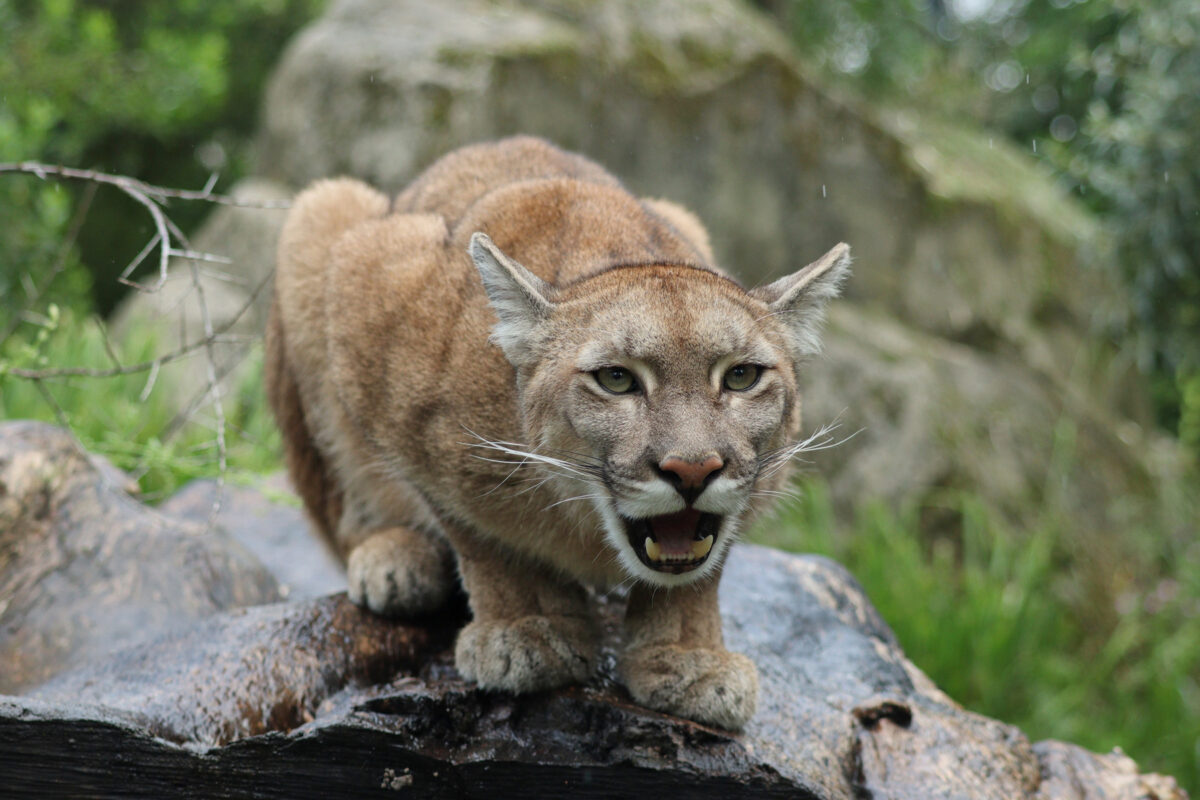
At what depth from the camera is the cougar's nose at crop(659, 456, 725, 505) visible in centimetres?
258

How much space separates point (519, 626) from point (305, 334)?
1511 mm

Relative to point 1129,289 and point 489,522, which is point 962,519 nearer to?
point 1129,289

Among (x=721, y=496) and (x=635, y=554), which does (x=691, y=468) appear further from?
(x=635, y=554)

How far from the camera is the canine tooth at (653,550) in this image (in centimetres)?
277

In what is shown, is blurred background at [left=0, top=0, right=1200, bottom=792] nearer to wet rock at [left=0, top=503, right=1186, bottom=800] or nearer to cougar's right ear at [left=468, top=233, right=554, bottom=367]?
wet rock at [left=0, top=503, right=1186, bottom=800]

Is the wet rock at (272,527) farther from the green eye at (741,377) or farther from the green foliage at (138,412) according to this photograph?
the green eye at (741,377)

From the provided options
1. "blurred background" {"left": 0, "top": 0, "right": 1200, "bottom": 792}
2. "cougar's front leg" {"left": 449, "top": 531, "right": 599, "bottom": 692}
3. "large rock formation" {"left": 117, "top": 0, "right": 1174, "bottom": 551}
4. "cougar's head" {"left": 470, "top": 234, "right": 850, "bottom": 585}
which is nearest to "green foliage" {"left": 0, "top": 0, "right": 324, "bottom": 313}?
"blurred background" {"left": 0, "top": 0, "right": 1200, "bottom": 792}

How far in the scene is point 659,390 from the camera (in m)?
2.81

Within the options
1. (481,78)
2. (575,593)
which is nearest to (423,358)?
(575,593)

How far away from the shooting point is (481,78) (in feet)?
27.0

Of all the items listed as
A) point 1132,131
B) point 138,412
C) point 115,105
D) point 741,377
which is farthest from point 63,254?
point 1132,131

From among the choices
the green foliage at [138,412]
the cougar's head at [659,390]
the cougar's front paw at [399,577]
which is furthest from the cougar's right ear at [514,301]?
the green foliage at [138,412]

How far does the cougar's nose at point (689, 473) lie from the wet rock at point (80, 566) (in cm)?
204

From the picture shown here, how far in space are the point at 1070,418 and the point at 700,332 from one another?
6757mm
